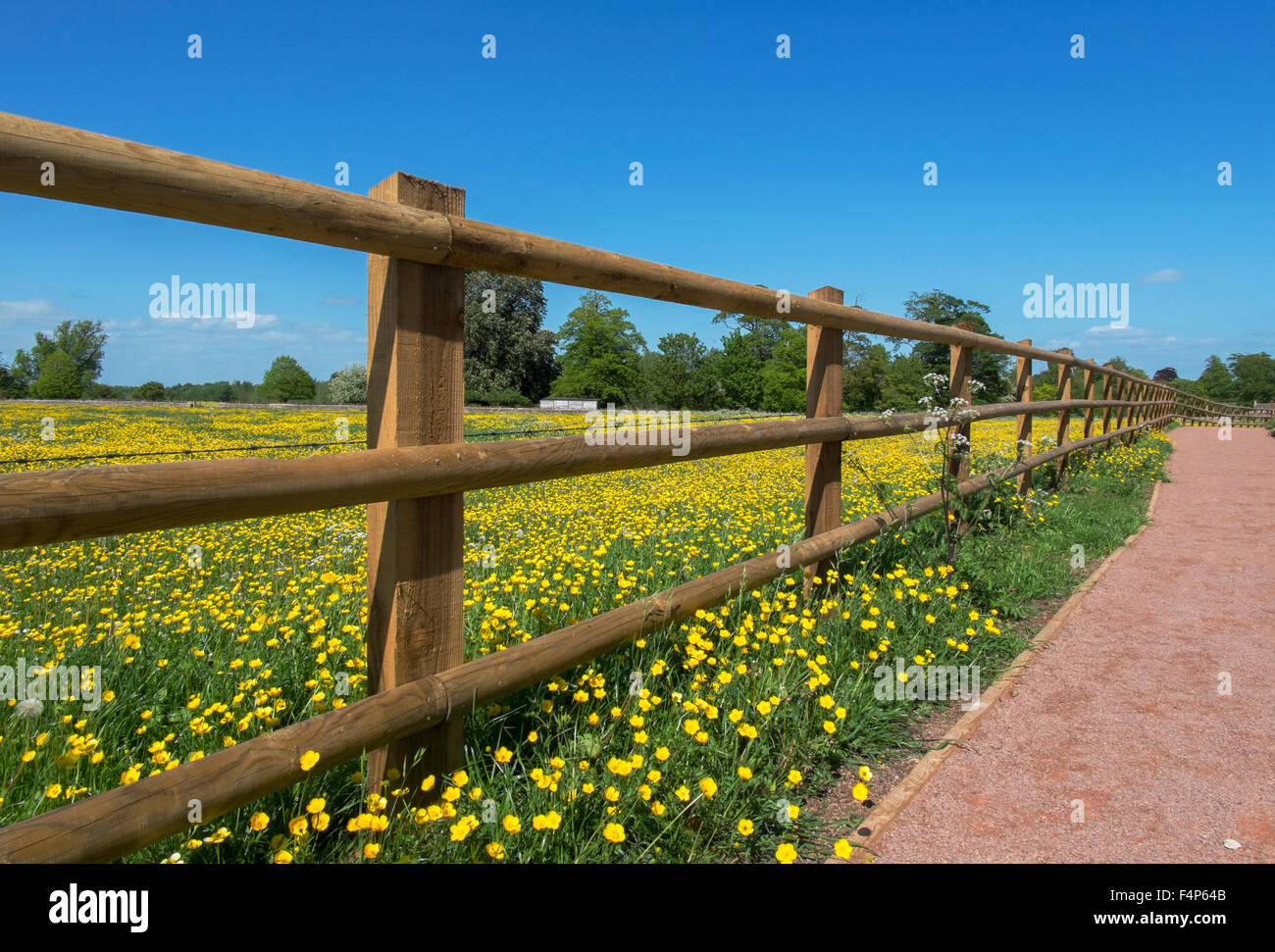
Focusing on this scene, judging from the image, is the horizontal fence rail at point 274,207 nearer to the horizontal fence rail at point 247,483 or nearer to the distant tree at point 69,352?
the horizontal fence rail at point 247,483

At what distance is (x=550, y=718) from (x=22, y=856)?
4.91ft

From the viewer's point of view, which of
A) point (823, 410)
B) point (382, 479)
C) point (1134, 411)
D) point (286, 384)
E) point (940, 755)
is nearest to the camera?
point (382, 479)

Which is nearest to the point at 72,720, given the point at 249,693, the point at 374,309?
the point at 249,693

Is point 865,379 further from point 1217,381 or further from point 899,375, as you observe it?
point 1217,381

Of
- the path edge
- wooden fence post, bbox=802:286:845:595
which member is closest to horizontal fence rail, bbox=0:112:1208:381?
wooden fence post, bbox=802:286:845:595

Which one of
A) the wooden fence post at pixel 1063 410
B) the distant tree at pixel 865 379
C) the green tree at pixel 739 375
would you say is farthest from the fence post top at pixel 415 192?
the green tree at pixel 739 375

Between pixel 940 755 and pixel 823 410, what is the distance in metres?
1.91

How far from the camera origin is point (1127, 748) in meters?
2.76

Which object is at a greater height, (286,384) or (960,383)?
(286,384)

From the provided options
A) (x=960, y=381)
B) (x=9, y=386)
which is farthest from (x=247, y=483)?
(x=9, y=386)

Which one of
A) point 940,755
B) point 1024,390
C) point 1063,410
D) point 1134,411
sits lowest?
point 940,755

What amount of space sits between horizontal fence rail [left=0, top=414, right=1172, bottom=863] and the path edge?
97 cm

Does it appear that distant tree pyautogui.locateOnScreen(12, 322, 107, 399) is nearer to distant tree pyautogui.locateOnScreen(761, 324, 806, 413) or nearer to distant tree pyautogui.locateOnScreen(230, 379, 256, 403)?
distant tree pyautogui.locateOnScreen(230, 379, 256, 403)

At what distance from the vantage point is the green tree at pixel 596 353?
5028 centimetres
